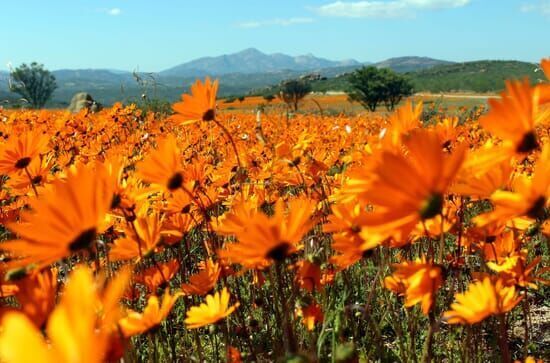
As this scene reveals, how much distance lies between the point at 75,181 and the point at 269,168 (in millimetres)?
2191

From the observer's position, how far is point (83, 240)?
1030 millimetres

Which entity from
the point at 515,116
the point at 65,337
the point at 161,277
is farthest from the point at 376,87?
the point at 65,337

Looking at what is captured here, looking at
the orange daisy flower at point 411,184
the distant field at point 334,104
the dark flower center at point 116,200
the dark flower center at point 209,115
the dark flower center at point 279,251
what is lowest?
the distant field at point 334,104

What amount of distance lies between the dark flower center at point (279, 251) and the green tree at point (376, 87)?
1681 inches

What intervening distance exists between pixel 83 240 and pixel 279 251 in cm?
46

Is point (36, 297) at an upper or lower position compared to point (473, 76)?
lower

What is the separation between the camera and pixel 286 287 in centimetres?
256

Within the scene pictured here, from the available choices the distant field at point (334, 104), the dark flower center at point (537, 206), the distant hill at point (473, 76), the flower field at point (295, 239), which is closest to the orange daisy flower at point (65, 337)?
the flower field at point (295, 239)

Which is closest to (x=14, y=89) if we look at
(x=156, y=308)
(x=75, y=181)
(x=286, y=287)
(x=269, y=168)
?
(x=269, y=168)

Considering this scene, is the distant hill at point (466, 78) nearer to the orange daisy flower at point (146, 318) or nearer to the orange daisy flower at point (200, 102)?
the orange daisy flower at point (200, 102)

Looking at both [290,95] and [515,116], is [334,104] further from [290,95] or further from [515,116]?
[515,116]

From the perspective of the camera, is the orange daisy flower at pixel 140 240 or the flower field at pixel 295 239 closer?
the flower field at pixel 295 239

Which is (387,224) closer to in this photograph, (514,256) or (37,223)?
(37,223)

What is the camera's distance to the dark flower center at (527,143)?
1096 millimetres
